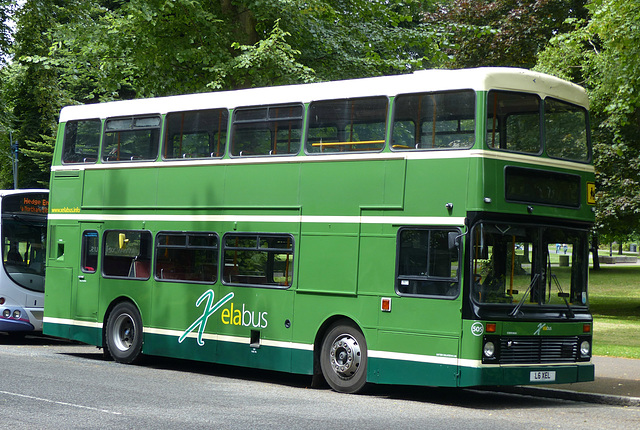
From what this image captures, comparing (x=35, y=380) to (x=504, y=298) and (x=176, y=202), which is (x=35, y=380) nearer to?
(x=176, y=202)

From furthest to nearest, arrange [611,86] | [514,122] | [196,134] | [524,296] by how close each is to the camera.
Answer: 1. [611,86]
2. [196,134]
3. [514,122]
4. [524,296]

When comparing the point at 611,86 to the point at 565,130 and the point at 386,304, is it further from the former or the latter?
the point at 386,304

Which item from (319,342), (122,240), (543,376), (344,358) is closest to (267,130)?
(319,342)

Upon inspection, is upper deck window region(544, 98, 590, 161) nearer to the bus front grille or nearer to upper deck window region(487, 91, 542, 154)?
upper deck window region(487, 91, 542, 154)

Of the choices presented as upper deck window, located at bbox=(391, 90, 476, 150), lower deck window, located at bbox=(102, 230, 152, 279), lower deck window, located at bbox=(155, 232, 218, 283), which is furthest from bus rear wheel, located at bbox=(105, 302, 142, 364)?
upper deck window, located at bbox=(391, 90, 476, 150)

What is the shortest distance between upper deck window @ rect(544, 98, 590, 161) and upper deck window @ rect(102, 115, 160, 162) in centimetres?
648

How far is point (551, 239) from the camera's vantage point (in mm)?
12156

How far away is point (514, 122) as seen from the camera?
1191 cm

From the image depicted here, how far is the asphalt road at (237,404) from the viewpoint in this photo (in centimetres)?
966

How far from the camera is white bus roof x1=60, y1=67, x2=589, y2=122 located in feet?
38.7

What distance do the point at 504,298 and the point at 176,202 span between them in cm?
588

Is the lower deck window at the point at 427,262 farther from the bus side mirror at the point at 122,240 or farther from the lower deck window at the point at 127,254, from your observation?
the bus side mirror at the point at 122,240

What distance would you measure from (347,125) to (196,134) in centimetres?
308

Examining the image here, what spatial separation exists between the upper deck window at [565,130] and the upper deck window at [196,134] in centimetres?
494
